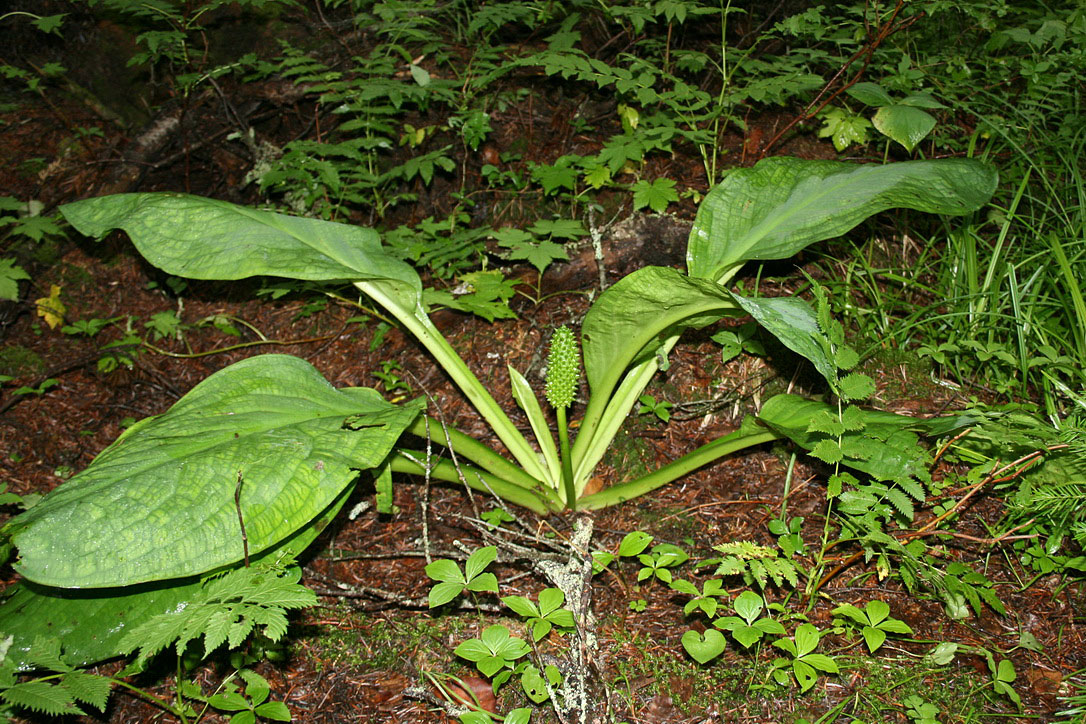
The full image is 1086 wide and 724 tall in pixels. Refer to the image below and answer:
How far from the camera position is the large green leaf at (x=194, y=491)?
57.8 inches

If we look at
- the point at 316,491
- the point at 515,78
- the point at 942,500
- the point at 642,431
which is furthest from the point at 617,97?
the point at 316,491

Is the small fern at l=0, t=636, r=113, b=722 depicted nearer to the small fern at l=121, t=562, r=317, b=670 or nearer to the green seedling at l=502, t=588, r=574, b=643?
Result: the small fern at l=121, t=562, r=317, b=670

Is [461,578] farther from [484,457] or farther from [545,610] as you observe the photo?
[484,457]

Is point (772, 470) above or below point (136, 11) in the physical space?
below

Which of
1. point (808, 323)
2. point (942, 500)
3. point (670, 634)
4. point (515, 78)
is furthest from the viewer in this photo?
point (515, 78)

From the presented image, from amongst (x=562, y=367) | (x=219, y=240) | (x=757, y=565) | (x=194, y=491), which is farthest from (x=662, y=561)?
(x=219, y=240)

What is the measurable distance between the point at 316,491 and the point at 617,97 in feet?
8.62

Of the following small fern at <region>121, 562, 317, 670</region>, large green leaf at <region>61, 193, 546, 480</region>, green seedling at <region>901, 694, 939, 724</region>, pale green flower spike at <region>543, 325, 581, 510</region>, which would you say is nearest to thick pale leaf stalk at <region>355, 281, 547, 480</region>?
large green leaf at <region>61, 193, 546, 480</region>

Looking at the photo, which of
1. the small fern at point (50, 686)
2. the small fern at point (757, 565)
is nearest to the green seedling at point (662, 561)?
the small fern at point (757, 565)

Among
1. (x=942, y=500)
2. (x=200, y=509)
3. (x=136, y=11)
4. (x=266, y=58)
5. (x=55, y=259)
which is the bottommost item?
(x=942, y=500)

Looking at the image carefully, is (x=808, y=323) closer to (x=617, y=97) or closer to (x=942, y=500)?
(x=942, y=500)

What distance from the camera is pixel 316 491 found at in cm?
163

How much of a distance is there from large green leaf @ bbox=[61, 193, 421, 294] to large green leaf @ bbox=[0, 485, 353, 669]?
33.1 inches

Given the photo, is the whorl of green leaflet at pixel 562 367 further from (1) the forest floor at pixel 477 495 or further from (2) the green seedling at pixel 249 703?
(2) the green seedling at pixel 249 703
